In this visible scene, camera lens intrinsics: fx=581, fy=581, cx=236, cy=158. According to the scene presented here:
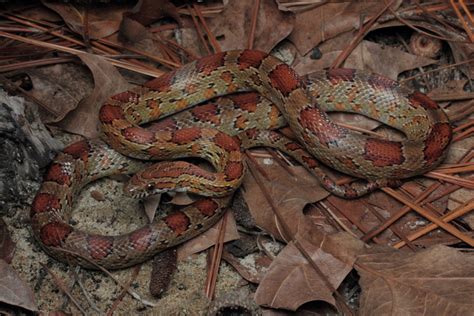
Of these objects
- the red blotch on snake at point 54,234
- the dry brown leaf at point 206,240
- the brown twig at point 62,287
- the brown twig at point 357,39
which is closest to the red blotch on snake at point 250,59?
the brown twig at point 357,39

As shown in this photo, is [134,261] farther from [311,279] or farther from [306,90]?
[306,90]

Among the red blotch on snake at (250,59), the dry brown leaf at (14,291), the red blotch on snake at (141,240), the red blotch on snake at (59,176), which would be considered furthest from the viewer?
the red blotch on snake at (250,59)

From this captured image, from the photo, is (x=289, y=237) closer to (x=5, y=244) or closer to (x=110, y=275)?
(x=110, y=275)

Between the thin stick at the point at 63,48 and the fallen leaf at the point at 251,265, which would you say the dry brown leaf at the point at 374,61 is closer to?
the thin stick at the point at 63,48

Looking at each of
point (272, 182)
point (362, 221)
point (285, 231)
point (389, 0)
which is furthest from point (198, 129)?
point (389, 0)

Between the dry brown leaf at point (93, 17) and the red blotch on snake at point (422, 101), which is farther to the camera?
the dry brown leaf at point (93, 17)

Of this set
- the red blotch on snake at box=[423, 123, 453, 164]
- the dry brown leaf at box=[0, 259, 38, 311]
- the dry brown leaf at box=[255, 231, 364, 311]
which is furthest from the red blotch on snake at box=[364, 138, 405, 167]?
the dry brown leaf at box=[0, 259, 38, 311]

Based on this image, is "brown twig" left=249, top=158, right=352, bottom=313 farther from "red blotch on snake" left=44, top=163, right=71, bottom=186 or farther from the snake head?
"red blotch on snake" left=44, top=163, right=71, bottom=186
